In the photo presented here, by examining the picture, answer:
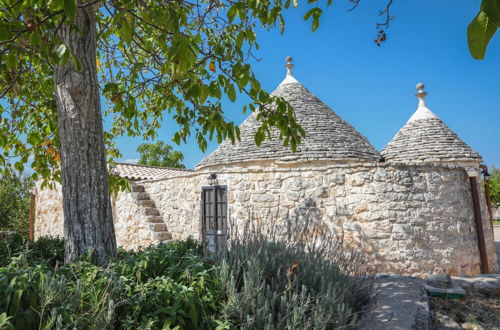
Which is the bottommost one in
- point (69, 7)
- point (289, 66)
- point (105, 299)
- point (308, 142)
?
point (105, 299)

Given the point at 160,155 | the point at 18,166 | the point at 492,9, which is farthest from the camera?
the point at 160,155

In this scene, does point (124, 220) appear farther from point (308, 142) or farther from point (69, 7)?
point (69, 7)

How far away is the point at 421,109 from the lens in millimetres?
12109

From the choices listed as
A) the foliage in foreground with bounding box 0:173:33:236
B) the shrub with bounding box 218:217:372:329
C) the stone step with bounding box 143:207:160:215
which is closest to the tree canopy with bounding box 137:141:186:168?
the foliage in foreground with bounding box 0:173:33:236

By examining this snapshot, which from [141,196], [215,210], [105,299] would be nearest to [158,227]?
[141,196]

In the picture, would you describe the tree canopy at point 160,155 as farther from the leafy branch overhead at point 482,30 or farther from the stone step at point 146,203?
the leafy branch overhead at point 482,30

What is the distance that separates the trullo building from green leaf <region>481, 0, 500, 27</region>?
5.19 metres

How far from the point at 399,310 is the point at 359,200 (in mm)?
3893

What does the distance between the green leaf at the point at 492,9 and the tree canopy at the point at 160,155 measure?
30268 mm

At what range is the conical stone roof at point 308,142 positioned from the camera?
34.2 feet

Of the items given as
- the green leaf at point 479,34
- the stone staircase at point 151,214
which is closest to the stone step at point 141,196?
the stone staircase at point 151,214

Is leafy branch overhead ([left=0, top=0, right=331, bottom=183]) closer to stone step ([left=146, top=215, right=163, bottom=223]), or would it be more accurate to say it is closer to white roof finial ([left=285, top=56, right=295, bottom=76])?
stone step ([left=146, top=215, right=163, bottom=223])

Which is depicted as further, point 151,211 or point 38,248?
point 151,211

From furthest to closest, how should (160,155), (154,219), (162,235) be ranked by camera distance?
(160,155) < (154,219) < (162,235)
